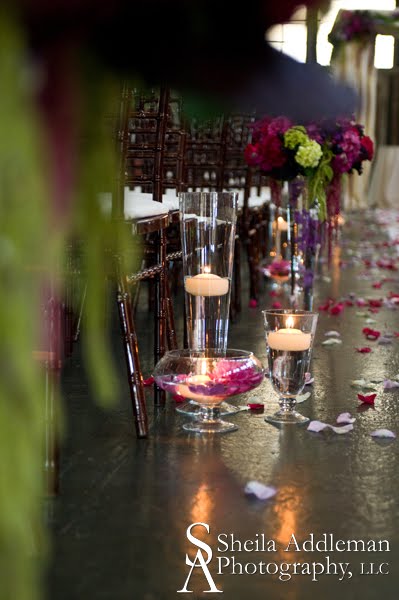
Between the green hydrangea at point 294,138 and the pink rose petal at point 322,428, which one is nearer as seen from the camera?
the pink rose petal at point 322,428

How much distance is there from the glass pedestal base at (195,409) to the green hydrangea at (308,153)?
1.62 m

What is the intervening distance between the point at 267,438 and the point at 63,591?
1007mm

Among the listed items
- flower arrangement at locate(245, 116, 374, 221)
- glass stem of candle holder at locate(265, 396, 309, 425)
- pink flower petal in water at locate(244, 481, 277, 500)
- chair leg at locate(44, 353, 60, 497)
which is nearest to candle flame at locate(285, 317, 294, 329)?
glass stem of candle holder at locate(265, 396, 309, 425)

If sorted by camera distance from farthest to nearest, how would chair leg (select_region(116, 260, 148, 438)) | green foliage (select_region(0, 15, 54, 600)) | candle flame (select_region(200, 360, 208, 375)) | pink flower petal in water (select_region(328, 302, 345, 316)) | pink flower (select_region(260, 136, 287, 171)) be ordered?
pink flower petal in water (select_region(328, 302, 345, 316)) → pink flower (select_region(260, 136, 287, 171)) → candle flame (select_region(200, 360, 208, 375)) → chair leg (select_region(116, 260, 148, 438)) → green foliage (select_region(0, 15, 54, 600))

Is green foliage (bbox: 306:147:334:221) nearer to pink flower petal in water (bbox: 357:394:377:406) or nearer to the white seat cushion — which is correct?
the white seat cushion

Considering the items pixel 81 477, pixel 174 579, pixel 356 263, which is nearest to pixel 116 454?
pixel 81 477

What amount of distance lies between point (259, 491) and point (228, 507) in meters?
0.08

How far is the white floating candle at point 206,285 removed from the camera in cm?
280

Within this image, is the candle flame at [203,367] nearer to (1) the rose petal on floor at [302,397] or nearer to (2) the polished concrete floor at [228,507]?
(2) the polished concrete floor at [228,507]

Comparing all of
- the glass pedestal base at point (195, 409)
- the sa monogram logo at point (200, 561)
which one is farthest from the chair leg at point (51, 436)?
the glass pedestal base at point (195, 409)

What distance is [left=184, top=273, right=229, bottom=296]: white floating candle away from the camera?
2.80 meters

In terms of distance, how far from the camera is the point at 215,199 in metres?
2.79

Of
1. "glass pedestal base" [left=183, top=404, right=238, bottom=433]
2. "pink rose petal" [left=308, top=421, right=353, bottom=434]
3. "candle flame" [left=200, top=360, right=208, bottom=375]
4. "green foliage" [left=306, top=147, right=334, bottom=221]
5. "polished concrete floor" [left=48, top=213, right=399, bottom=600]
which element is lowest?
"glass pedestal base" [left=183, top=404, right=238, bottom=433]

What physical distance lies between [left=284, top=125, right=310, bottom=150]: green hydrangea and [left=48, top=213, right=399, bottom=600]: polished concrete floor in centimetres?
149
